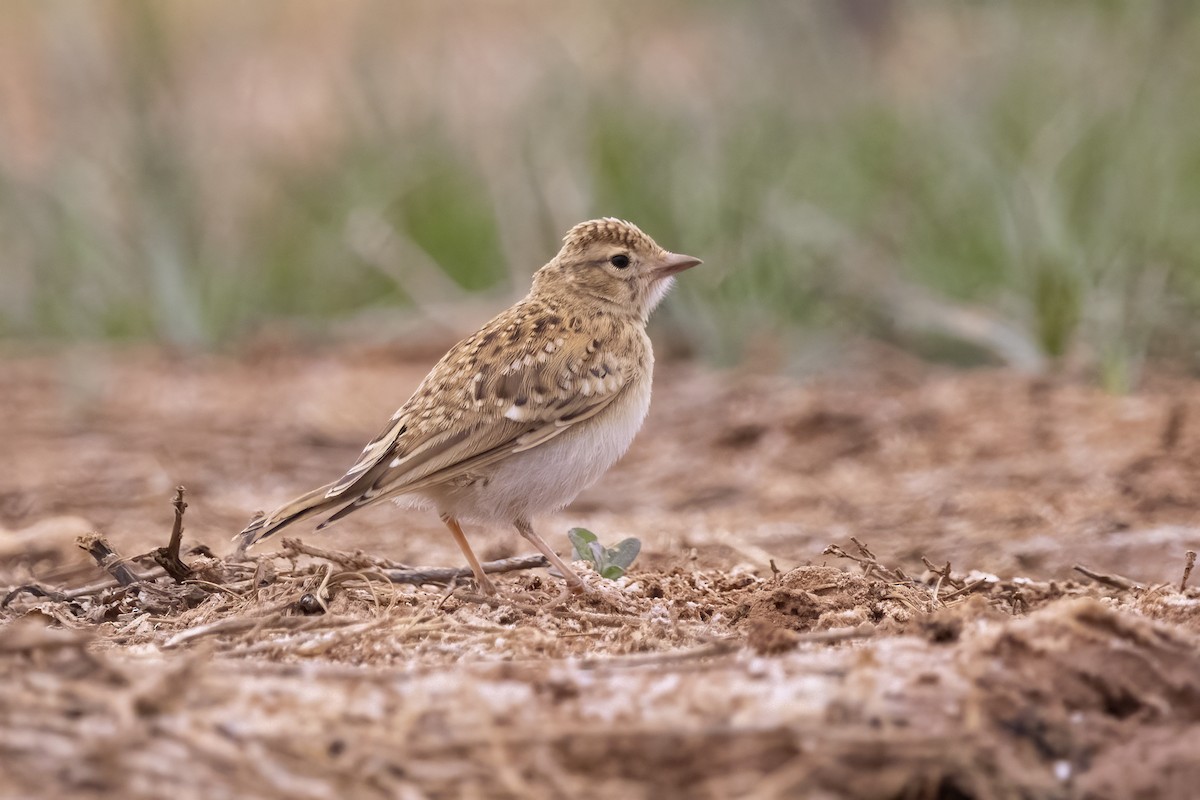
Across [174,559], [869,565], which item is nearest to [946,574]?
[869,565]

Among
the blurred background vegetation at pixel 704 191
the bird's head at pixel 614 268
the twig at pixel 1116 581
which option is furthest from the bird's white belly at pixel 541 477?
the blurred background vegetation at pixel 704 191

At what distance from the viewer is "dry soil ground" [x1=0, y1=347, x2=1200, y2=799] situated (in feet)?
8.20

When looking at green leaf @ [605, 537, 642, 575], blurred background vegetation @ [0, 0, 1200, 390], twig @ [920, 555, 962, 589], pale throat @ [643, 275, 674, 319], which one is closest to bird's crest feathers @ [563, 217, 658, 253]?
pale throat @ [643, 275, 674, 319]

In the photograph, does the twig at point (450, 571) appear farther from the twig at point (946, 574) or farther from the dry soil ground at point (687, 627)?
the twig at point (946, 574)

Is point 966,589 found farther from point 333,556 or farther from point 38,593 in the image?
point 38,593

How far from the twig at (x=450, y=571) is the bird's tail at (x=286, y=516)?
0.25 meters

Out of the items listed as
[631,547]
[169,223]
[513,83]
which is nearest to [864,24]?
[513,83]

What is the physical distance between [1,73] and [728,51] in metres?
14.3

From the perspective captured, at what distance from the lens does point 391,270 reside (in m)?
10.5

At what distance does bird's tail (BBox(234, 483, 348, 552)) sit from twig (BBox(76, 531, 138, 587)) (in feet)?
0.99

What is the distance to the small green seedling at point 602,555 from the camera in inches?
160

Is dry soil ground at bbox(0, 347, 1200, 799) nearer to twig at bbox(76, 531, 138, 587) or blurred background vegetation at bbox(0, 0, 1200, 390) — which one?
twig at bbox(76, 531, 138, 587)

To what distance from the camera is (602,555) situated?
4.09m

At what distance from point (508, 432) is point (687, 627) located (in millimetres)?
896
